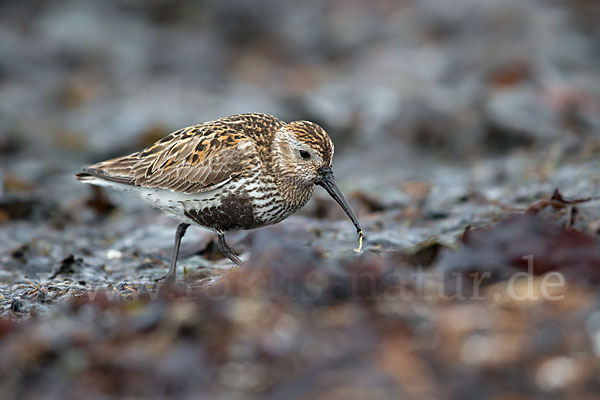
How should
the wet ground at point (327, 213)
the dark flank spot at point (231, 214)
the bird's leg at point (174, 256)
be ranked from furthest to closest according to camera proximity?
1. the bird's leg at point (174, 256)
2. the dark flank spot at point (231, 214)
3. the wet ground at point (327, 213)

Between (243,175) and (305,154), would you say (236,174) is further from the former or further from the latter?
(305,154)

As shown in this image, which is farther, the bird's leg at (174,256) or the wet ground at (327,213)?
the bird's leg at (174,256)

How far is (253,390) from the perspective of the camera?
3.05m

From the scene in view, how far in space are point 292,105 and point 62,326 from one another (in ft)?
25.1

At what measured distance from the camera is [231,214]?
542cm

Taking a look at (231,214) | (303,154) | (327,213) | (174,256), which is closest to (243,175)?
(231,214)

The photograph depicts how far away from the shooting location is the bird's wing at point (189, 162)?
215 inches

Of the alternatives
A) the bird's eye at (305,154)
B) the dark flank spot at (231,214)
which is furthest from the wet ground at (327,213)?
the bird's eye at (305,154)

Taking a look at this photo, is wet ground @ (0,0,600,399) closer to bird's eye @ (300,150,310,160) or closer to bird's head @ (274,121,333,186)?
bird's head @ (274,121,333,186)

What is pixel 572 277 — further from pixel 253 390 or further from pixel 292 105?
pixel 292 105

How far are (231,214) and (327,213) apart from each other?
2.19 metres

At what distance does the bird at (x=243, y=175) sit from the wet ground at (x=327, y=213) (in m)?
0.41

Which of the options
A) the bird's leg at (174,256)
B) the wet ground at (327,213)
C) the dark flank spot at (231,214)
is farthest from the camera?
the bird's leg at (174,256)

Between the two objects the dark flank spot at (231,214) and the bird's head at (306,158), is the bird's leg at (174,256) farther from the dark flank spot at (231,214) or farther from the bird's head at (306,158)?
the bird's head at (306,158)
